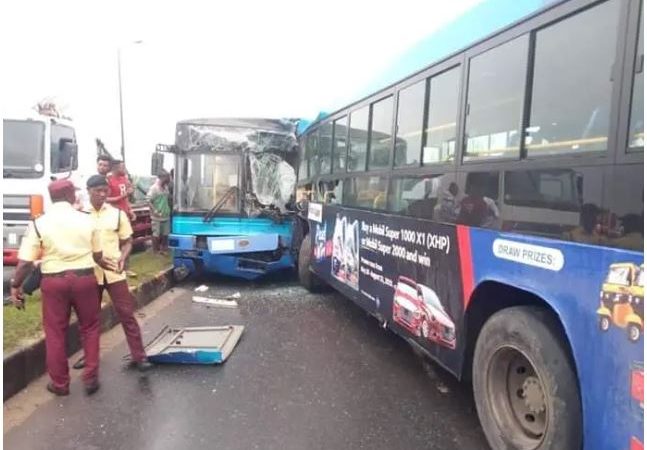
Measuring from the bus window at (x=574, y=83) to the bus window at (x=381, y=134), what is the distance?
221 centimetres

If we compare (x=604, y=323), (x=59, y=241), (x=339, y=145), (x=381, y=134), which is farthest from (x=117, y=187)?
(x=604, y=323)

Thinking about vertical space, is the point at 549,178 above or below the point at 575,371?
above

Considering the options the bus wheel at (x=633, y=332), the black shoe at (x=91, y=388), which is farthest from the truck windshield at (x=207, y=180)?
the bus wheel at (x=633, y=332)

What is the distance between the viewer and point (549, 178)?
310 centimetres

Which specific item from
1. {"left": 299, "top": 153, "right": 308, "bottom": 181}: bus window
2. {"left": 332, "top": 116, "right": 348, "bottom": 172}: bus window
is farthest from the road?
{"left": 299, "top": 153, "right": 308, "bottom": 181}: bus window

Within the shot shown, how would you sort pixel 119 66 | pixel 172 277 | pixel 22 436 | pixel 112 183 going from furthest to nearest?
pixel 119 66
pixel 172 277
pixel 112 183
pixel 22 436

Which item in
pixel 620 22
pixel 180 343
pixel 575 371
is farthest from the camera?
pixel 180 343

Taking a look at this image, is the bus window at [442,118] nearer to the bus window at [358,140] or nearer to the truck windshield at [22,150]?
the bus window at [358,140]

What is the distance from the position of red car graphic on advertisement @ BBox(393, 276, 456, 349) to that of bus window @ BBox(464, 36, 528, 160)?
1.13m

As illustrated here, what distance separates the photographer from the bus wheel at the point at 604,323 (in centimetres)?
255

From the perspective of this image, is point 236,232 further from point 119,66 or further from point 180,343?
point 119,66

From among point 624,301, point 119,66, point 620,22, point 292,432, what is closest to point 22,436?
point 292,432

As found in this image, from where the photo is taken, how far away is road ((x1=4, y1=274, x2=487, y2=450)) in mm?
3857

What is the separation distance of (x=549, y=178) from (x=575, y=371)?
100 cm
